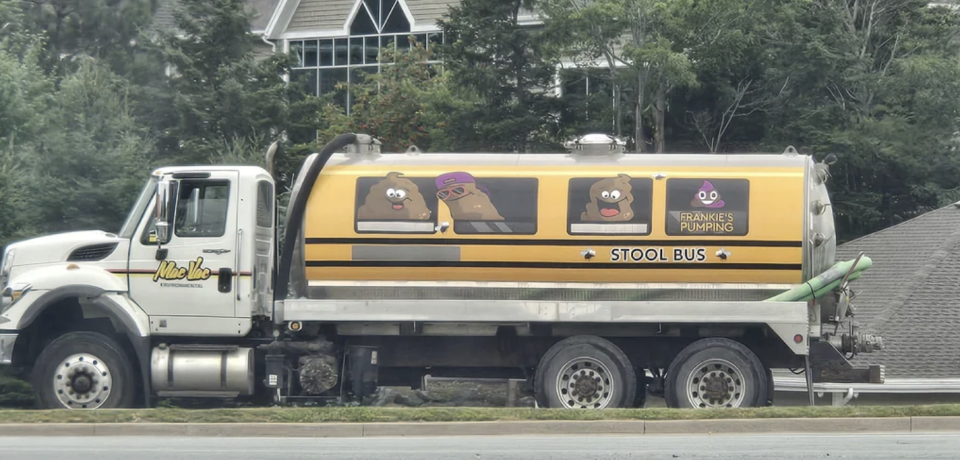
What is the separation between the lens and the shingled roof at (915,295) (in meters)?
19.5

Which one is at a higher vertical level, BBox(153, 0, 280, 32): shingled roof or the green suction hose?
BBox(153, 0, 280, 32): shingled roof

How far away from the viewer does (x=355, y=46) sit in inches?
1582

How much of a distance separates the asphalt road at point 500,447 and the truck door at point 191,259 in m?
1.89

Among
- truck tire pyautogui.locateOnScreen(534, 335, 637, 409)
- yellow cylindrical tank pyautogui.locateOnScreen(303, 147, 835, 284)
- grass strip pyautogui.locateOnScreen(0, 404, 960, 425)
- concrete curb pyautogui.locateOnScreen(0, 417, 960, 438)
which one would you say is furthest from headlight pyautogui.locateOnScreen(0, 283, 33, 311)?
truck tire pyautogui.locateOnScreen(534, 335, 637, 409)

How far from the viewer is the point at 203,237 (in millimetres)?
13398

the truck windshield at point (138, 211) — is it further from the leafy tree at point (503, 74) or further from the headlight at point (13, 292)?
the leafy tree at point (503, 74)

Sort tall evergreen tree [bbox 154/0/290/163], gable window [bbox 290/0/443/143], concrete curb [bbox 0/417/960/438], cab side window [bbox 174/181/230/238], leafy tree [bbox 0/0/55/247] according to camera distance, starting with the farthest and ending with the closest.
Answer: gable window [bbox 290/0/443/143], tall evergreen tree [bbox 154/0/290/163], leafy tree [bbox 0/0/55/247], cab side window [bbox 174/181/230/238], concrete curb [bbox 0/417/960/438]

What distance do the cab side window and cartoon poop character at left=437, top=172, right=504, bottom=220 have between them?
2.50m

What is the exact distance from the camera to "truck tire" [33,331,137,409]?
43.6ft

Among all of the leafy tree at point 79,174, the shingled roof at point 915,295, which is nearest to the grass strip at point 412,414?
the shingled roof at point 915,295

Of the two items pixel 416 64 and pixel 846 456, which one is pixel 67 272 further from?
pixel 416 64

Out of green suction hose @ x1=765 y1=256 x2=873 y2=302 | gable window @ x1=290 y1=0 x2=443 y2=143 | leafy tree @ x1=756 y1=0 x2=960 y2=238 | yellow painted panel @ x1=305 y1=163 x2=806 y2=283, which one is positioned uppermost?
gable window @ x1=290 y1=0 x2=443 y2=143

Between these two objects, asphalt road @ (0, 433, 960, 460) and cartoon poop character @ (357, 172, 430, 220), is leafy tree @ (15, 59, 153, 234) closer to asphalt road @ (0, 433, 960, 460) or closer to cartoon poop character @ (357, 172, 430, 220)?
cartoon poop character @ (357, 172, 430, 220)

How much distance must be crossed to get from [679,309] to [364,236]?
3.54 metres
